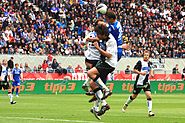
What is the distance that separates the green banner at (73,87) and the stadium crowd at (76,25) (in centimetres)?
320

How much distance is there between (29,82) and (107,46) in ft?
93.0

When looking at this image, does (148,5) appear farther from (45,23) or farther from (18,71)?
(18,71)

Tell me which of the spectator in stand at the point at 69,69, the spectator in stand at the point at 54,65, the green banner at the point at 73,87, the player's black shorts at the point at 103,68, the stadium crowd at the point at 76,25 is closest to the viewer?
the player's black shorts at the point at 103,68

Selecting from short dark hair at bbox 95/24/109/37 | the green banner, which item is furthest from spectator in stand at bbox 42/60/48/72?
short dark hair at bbox 95/24/109/37

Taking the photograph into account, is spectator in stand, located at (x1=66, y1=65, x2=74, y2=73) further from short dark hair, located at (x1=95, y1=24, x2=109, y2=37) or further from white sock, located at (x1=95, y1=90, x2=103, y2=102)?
short dark hair, located at (x1=95, y1=24, x2=109, y2=37)

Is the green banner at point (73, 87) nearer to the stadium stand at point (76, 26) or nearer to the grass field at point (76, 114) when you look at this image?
the stadium stand at point (76, 26)

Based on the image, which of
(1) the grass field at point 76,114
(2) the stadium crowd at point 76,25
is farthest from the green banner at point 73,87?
(1) the grass field at point 76,114

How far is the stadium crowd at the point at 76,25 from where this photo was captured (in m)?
50.0

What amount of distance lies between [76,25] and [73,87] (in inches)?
323

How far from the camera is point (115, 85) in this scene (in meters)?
50.5

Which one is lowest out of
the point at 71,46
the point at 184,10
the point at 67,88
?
the point at 67,88

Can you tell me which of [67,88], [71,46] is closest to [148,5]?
[71,46]

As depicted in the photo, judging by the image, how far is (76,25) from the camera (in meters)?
55.4

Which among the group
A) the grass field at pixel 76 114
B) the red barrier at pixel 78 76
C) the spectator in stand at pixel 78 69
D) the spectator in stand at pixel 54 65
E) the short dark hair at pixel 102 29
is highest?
the short dark hair at pixel 102 29
